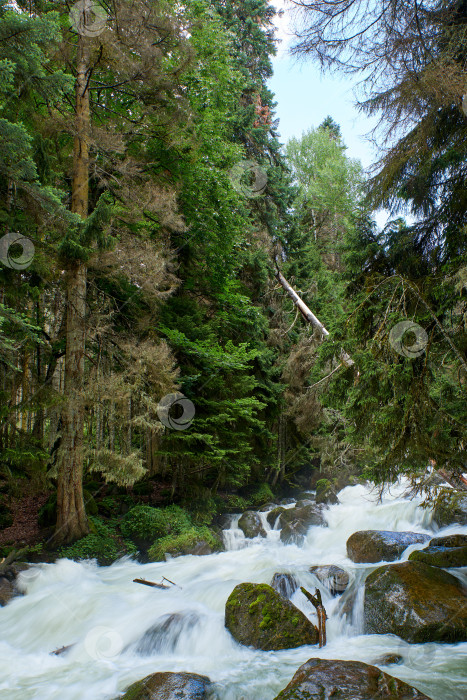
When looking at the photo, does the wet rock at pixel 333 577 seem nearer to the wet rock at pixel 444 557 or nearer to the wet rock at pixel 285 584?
the wet rock at pixel 285 584

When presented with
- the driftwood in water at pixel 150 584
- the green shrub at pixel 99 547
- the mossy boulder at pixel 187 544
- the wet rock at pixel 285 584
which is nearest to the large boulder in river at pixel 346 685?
the wet rock at pixel 285 584

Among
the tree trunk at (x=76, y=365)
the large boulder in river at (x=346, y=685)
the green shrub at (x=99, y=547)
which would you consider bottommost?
the large boulder in river at (x=346, y=685)

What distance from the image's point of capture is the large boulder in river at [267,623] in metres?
5.93

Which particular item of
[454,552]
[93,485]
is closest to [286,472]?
[93,485]

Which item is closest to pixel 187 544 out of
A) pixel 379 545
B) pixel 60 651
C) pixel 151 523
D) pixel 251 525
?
pixel 151 523

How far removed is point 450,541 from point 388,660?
13.1 feet

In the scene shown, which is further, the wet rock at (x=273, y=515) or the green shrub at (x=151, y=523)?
the wet rock at (x=273, y=515)

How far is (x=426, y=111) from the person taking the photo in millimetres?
5297

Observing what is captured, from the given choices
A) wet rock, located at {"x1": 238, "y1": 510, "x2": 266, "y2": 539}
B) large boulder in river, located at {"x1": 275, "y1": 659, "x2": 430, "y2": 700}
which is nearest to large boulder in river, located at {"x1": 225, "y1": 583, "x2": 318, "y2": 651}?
large boulder in river, located at {"x1": 275, "y1": 659, "x2": 430, "y2": 700}

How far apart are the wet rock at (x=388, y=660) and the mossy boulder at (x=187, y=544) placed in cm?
555

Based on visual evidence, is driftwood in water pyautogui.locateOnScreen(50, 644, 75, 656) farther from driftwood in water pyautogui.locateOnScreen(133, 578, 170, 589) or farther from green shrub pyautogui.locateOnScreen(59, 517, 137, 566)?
green shrub pyautogui.locateOnScreen(59, 517, 137, 566)

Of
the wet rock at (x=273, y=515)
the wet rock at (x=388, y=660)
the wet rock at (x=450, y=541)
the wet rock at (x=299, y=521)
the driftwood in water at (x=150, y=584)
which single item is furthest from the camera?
the wet rock at (x=273, y=515)

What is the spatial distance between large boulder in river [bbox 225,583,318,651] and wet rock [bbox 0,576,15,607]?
3794 mm

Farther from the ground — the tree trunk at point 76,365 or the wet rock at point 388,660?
the tree trunk at point 76,365
